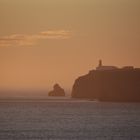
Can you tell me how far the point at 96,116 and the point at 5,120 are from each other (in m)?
26.3

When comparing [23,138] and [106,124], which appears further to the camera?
[106,124]

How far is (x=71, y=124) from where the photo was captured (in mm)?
145125

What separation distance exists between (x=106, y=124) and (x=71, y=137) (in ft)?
93.4

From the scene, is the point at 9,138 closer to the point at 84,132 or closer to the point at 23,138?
the point at 23,138

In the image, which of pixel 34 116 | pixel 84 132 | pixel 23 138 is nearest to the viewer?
pixel 23 138

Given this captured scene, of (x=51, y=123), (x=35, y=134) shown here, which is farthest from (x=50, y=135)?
(x=51, y=123)

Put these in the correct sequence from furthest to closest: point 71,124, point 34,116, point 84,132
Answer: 1. point 34,116
2. point 71,124
3. point 84,132

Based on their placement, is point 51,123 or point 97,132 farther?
point 51,123

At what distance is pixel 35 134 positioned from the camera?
407 ft

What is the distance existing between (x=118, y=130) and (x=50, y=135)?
1631 centimetres

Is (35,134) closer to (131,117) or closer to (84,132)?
(84,132)

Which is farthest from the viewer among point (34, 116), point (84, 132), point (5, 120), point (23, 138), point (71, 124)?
point (34, 116)

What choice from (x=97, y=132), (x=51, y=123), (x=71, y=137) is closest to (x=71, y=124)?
(x=51, y=123)

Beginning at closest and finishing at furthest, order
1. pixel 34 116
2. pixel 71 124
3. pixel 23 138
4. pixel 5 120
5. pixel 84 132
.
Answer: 1. pixel 23 138
2. pixel 84 132
3. pixel 71 124
4. pixel 5 120
5. pixel 34 116
